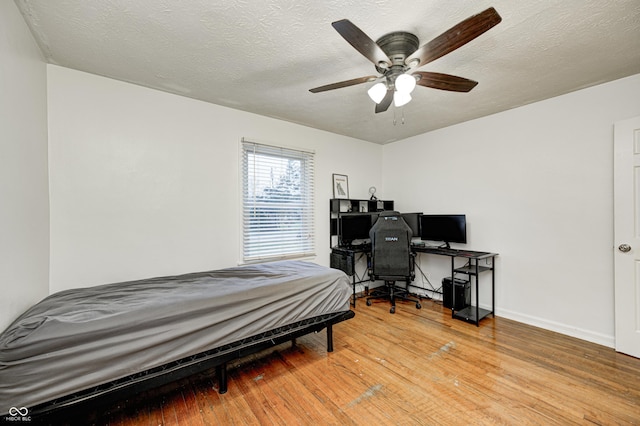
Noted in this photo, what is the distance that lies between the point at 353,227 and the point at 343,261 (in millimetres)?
581

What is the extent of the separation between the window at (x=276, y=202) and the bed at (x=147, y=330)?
0.91 metres

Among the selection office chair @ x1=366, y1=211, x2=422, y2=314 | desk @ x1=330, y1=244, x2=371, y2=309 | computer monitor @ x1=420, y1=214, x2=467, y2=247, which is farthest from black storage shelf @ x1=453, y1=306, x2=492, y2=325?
desk @ x1=330, y1=244, x2=371, y2=309

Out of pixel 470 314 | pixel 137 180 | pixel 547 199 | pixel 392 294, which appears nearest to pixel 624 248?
pixel 547 199

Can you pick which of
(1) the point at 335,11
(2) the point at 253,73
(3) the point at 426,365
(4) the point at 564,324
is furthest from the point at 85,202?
(4) the point at 564,324

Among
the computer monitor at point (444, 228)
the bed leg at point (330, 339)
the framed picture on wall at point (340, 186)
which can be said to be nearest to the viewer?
the bed leg at point (330, 339)

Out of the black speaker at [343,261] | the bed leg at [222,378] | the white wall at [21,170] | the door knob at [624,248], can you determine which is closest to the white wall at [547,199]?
the door knob at [624,248]

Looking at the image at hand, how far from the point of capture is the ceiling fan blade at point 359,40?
4.27 feet

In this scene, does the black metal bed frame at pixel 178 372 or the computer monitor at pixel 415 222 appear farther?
the computer monitor at pixel 415 222

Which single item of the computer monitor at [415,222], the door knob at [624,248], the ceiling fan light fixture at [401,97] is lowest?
the door knob at [624,248]

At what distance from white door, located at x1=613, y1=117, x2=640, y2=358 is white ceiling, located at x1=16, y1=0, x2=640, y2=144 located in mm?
627

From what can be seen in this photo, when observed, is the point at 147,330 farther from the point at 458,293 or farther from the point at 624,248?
the point at 624,248

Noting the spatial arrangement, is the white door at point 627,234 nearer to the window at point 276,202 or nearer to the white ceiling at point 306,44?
the white ceiling at point 306,44

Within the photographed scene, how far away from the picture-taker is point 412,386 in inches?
76.3

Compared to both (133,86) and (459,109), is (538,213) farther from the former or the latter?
(133,86)
